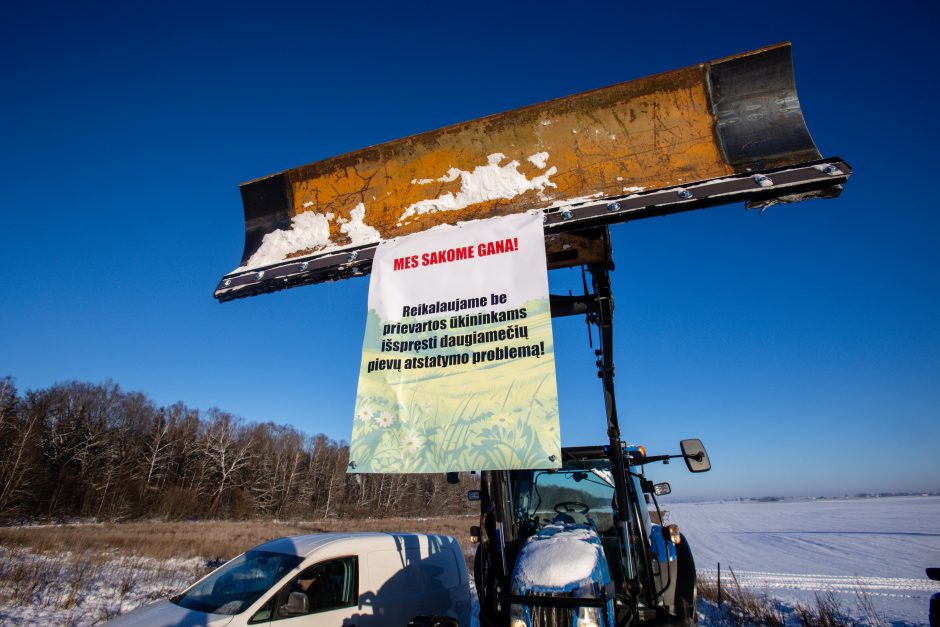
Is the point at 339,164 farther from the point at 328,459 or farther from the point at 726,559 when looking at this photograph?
the point at 328,459

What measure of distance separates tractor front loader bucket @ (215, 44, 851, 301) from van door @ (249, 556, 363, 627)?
3.21m

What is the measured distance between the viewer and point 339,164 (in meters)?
3.76

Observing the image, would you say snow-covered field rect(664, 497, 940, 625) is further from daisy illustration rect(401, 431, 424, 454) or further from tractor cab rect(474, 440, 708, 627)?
daisy illustration rect(401, 431, 424, 454)

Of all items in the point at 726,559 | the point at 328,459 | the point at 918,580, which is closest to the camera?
the point at 918,580

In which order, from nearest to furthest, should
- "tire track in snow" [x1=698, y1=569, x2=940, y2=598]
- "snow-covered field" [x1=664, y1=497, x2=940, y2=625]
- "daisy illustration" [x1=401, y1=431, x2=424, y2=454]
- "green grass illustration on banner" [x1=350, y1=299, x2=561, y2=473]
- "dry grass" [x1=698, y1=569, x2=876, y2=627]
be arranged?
"green grass illustration on banner" [x1=350, y1=299, x2=561, y2=473] → "daisy illustration" [x1=401, y1=431, x2=424, y2=454] → "dry grass" [x1=698, y1=569, x2=876, y2=627] → "snow-covered field" [x1=664, y1=497, x2=940, y2=625] → "tire track in snow" [x1=698, y1=569, x2=940, y2=598]

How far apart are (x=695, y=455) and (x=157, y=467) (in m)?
57.2

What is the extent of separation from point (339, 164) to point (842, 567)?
20.7 metres

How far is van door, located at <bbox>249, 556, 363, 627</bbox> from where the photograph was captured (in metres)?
4.50

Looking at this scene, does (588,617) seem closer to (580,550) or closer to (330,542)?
(580,550)

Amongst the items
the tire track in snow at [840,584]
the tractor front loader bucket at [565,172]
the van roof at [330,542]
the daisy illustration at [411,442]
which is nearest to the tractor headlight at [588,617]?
the daisy illustration at [411,442]

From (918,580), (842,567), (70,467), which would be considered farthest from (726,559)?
(70,467)

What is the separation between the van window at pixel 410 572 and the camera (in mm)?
5535

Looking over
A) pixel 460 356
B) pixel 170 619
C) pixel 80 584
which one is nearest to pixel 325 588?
pixel 170 619

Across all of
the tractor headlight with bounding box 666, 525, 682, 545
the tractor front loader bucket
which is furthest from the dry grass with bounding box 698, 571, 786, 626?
the tractor front loader bucket
